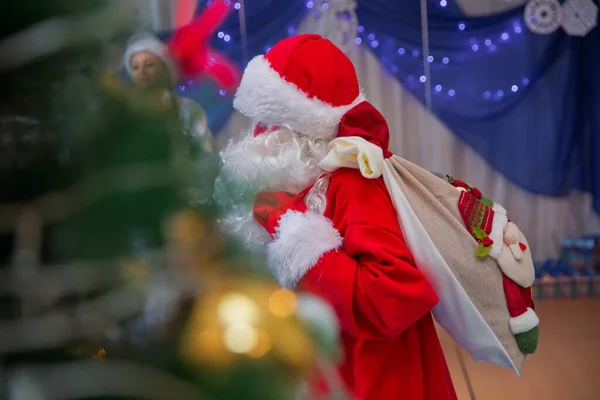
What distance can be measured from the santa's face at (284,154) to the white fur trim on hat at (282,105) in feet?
0.08

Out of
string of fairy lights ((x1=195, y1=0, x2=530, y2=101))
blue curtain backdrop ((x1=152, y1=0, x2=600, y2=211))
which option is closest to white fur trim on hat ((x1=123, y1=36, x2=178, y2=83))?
blue curtain backdrop ((x1=152, y1=0, x2=600, y2=211))

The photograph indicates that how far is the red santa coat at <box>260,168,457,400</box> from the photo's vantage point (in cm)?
101

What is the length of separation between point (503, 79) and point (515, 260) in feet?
8.77

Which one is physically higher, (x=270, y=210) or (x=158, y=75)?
(x=158, y=75)

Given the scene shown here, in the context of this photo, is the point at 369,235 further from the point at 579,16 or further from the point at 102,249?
the point at 579,16

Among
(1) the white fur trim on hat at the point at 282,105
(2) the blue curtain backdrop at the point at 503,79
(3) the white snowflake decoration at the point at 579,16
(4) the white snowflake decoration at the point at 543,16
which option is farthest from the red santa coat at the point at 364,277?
(3) the white snowflake decoration at the point at 579,16

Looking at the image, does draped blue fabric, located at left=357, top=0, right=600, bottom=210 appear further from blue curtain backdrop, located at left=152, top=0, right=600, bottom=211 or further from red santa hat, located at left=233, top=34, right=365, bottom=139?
red santa hat, located at left=233, top=34, right=365, bottom=139

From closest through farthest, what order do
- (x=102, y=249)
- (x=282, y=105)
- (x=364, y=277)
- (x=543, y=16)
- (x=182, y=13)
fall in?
(x=102, y=249) → (x=182, y=13) → (x=364, y=277) → (x=282, y=105) → (x=543, y=16)

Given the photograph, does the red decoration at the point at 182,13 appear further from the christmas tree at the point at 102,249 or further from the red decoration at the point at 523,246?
the red decoration at the point at 523,246

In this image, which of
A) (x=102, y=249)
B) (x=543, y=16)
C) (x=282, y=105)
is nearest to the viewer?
(x=102, y=249)

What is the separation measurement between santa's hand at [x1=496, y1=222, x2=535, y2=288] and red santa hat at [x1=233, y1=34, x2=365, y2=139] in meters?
0.46

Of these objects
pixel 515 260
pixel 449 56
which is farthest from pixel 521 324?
pixel 449 56

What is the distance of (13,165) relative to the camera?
33 cm

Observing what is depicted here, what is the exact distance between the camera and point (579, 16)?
11.2 feet
